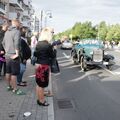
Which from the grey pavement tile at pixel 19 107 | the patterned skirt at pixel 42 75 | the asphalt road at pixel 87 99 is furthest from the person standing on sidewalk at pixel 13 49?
the asphalt road at pixel 87 99

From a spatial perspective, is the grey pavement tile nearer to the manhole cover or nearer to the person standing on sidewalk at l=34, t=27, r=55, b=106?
the person standing on sidewalk at l=34, t=27, r=55, b=106

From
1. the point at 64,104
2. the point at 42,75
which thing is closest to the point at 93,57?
the point at 64,104

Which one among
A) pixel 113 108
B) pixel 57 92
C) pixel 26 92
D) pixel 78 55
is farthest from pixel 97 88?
pixel 78 55

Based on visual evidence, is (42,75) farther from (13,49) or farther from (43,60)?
(13,49)

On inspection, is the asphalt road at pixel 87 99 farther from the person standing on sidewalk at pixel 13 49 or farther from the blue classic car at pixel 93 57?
the blue classic car at pixel 93 57

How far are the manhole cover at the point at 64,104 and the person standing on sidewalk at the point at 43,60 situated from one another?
46 cm

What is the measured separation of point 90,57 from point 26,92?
9884 millimetres

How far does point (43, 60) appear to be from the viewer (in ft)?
32.8

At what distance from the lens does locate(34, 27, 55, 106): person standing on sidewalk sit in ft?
32.5

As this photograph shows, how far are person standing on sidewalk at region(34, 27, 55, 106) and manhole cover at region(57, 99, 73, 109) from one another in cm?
46

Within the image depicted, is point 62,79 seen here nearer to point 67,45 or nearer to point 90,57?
point 90,57

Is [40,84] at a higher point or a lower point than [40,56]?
lower

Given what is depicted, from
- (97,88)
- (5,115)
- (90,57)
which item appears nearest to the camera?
(5,115)

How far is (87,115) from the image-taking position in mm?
8977
